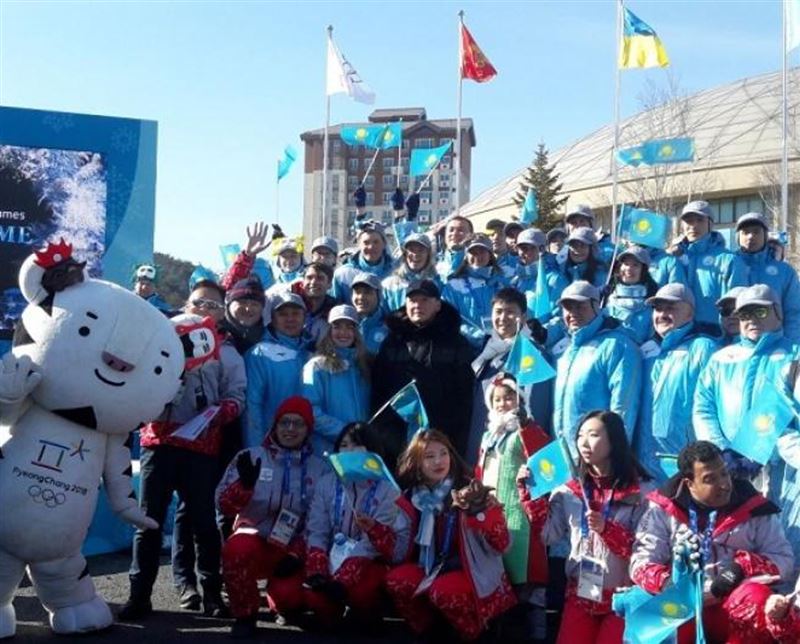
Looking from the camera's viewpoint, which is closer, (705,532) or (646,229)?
(705,532)

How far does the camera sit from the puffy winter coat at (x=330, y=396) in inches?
255

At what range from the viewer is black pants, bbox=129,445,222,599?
602 cm

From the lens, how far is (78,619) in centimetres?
549

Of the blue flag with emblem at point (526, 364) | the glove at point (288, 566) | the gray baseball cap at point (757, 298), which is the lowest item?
the glove at point (288, 566)

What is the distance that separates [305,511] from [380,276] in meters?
2.72

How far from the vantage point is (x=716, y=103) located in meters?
48.0

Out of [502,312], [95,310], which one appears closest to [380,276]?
[502,312]

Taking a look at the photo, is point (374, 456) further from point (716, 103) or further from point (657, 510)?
A: point (716, 103)

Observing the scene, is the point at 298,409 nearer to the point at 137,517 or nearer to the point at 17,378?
the point at 137,517

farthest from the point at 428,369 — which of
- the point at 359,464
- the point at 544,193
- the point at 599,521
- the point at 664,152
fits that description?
the point at 544,193

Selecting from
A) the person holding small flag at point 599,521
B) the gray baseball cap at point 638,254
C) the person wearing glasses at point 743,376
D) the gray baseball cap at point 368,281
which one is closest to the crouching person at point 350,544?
the person holding small flag at point 599,521

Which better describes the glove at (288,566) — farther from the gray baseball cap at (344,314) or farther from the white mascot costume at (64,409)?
the gray baseball cap at (344,314)

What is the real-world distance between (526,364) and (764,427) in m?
1.35

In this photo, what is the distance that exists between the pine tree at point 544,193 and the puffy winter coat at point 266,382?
33.1m
